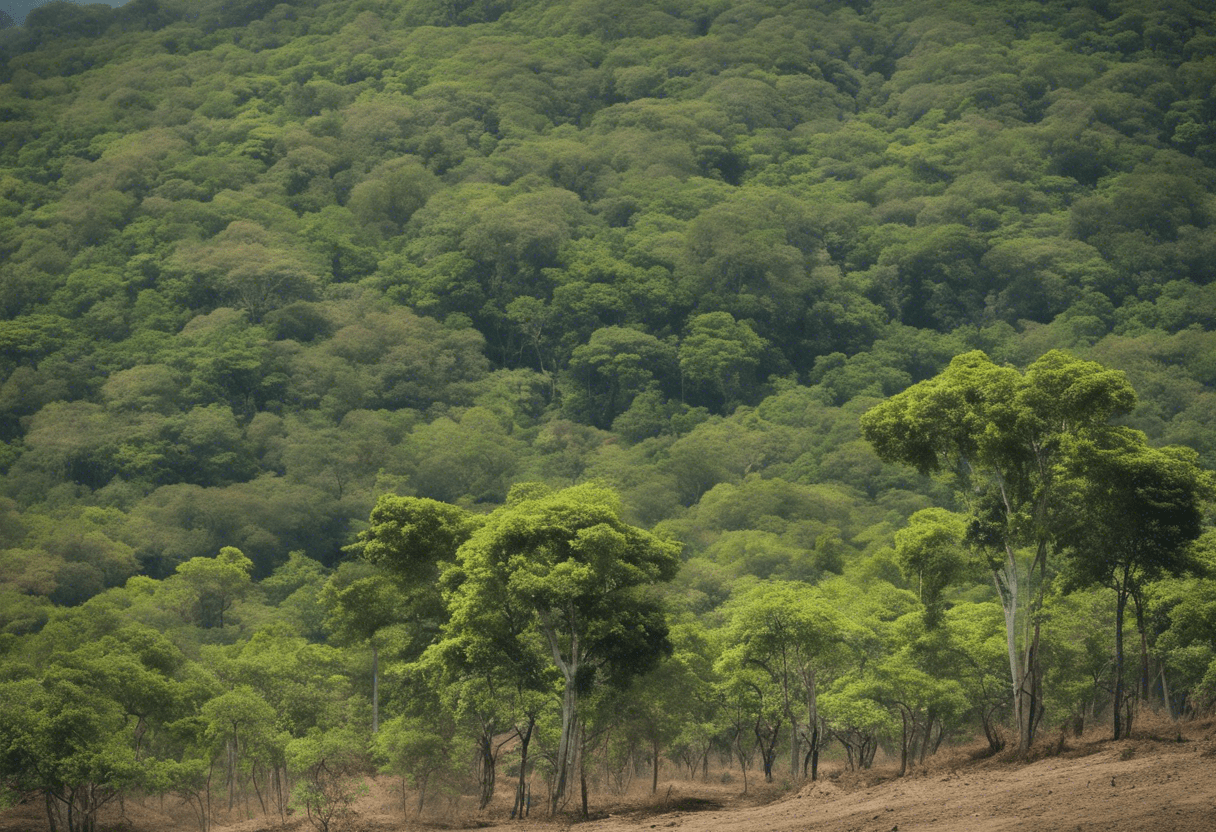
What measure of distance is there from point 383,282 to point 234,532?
4730 centimetres

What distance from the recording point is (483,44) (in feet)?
618

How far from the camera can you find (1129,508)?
27.3 m

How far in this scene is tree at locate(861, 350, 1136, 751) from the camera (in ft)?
90.2

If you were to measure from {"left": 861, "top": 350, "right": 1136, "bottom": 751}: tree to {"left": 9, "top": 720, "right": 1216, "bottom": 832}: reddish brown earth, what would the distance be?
260 cm

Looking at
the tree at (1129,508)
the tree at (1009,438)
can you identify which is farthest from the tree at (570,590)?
the tree at (1129,508)

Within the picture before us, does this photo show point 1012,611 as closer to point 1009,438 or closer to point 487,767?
point 1009,438

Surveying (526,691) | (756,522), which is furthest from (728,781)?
(756,522)

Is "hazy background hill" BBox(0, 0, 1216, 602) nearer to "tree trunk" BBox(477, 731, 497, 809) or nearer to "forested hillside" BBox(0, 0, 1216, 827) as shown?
"forested hillside" BBox(0, 0, 1216, 827)

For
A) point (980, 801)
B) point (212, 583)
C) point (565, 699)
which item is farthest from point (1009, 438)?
point (212, 583)

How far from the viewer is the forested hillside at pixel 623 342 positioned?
39094mm

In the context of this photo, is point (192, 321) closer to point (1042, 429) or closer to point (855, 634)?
point (855, 634)

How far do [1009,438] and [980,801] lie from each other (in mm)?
8465

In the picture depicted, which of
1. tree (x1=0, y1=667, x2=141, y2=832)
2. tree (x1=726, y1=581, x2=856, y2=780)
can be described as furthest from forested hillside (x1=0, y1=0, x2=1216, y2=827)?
tree (x1=0, y1=667, x2=141, y2=832)

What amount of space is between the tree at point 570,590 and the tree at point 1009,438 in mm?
6937
